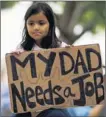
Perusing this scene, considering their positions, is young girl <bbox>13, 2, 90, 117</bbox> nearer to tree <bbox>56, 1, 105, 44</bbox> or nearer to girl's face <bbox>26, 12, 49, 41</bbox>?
girl's face <bbox>26, 12, 49, 41</bbox>

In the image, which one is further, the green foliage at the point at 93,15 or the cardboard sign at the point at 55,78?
the green foliage at the point at 93,15

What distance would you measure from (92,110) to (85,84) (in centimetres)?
96

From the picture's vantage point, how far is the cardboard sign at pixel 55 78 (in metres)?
1.34

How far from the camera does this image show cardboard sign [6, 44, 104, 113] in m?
1.34

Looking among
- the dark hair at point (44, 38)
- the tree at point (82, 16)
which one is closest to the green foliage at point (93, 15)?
the tree at point (82, 16)

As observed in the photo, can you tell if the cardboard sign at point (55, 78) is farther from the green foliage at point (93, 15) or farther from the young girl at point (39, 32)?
the green foliage at point (93, 15)

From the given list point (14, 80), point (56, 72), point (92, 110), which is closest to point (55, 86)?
point (56, 72)

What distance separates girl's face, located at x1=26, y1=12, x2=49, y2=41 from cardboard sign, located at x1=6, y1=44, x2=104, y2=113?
2.4 inches

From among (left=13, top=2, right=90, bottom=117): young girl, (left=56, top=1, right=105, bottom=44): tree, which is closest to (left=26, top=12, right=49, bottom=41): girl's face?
(left=13, top=2, right=90, bottom=117): young girl

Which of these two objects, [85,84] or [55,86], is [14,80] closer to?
[55,86]

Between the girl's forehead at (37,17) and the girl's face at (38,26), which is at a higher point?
the girl's forehead at (37,17)

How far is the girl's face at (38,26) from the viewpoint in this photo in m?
1.34

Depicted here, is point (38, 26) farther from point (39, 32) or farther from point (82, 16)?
point (82, 16)

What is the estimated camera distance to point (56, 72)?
135cm
